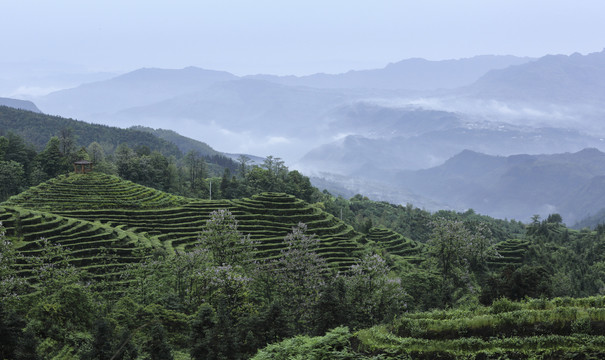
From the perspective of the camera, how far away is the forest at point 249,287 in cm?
1349

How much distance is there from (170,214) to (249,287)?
104 feet

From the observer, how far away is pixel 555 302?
14914 mm

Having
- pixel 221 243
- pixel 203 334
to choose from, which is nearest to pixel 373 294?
pixel 221 243

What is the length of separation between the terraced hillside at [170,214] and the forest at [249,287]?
252 mm

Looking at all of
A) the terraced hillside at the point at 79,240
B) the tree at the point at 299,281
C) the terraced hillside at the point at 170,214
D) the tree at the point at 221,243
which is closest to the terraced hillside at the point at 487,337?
the tree at the point at 299,281

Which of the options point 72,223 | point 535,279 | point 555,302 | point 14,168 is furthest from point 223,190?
point 555,302

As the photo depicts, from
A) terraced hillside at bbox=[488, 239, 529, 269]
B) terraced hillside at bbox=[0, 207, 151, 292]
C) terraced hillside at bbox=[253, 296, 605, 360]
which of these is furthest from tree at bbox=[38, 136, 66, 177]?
terraced hillside at bbox=[253, 296, 605, 360]

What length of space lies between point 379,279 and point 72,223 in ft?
123

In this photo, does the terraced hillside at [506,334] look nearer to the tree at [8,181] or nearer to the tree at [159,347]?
the tree at [159,347]

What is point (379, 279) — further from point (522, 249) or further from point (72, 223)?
point (522, 249)

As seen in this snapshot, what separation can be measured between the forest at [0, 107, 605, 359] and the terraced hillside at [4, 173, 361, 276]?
252mm

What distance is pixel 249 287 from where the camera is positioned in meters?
36.8

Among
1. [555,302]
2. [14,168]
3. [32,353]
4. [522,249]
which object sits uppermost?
[14,168]

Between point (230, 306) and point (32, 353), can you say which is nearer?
point (32, 353)
